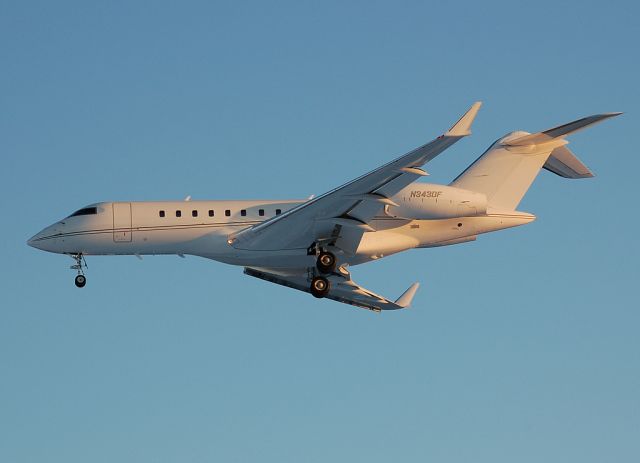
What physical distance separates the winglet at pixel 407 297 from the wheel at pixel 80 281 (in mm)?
9962

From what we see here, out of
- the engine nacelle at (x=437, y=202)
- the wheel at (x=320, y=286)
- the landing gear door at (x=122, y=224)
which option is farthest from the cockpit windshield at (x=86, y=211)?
the engine nacelle at (x=437, y=202)

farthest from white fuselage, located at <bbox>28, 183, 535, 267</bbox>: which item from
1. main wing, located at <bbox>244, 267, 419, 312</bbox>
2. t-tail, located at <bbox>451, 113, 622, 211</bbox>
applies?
main wing, located at <bbox>244, 267, 419, 312</bbox>

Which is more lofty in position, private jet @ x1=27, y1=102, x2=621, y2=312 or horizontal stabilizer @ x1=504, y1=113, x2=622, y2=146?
horizontal stabilizer @ x1=504, y1=113, x2=622, y2=146

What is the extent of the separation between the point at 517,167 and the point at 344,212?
6.53 meters

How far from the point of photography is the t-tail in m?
37.2

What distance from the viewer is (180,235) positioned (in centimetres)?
3644

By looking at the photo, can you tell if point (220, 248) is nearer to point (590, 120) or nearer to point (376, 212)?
point (376, 212)

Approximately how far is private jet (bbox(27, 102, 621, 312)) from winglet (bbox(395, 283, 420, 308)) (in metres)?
2.17

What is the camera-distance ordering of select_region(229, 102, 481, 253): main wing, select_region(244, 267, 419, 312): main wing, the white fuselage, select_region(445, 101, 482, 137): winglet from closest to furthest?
select_region(445, 101, 482, 137): winglet, select_region(229, 102, 481, 253): main wing, the white fuselage, select_region(244, 267, 419, 312): main wing

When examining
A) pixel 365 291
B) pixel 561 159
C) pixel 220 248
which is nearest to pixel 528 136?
pixel 561 159

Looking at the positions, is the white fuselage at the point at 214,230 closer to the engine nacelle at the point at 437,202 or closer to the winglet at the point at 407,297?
the engine nacelle at the point at 437,202

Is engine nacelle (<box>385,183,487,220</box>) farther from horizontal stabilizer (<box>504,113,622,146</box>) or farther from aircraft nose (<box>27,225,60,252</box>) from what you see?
aircraft nose (<box>27,225,60,252</box>)

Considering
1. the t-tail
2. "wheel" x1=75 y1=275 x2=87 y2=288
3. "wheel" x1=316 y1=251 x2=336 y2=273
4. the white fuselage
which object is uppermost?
the t-tail

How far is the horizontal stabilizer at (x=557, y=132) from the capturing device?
34844 mm
